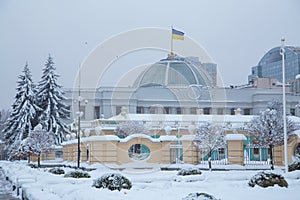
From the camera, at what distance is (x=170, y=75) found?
241 feet

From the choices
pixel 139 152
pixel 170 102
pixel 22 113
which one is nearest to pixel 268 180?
pixel 139 152

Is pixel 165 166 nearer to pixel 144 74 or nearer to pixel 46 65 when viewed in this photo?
pixel 46 65

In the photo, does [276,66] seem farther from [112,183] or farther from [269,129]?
[112,183]

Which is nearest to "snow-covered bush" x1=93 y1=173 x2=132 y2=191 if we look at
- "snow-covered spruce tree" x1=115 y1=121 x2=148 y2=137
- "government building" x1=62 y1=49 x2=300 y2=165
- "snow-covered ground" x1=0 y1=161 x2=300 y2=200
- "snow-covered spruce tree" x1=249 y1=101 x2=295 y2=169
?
"snow-covered ground" x1=0 y1=161 x2=300 y2=200

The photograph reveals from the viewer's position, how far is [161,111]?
69.2 m

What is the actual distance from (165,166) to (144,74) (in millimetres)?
43070

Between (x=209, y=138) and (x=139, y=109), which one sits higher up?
(x=139, y=109)

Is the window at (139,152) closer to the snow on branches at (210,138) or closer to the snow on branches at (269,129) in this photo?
the snow on branches at (210,138)

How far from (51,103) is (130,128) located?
14469 mm

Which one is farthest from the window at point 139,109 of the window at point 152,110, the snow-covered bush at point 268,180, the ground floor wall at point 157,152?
the snow-covered bush at point 268,180

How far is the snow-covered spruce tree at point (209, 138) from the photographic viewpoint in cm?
2883

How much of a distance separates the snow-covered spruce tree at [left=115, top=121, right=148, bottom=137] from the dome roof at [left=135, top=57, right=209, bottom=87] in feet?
98.6

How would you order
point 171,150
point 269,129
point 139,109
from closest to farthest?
point 269,129 < point 171,150 < point 139,109

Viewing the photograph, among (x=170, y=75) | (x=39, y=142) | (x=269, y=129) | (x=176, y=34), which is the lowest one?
(x=39, y=142)
